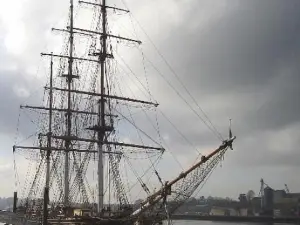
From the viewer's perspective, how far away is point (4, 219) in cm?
6025

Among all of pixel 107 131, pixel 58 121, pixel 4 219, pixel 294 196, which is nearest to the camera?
pixel 107 131

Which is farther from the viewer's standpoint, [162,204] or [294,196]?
[294,196]

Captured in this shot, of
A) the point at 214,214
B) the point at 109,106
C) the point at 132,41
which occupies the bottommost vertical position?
the point at 214,214

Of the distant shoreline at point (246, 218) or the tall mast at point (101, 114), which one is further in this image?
the distant shoreline at point (246, 218)

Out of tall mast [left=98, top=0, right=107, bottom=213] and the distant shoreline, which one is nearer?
tall mast [left=98, top=0, right=107, bottom=213]

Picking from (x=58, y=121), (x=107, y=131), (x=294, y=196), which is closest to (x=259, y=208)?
(x=294, y=196)

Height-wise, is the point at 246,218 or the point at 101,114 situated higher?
the point at 101,114

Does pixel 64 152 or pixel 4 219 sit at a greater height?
pixel 64 152

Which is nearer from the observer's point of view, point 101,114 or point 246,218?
point 101,114

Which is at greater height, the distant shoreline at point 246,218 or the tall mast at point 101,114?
the tall mast at point 101,114

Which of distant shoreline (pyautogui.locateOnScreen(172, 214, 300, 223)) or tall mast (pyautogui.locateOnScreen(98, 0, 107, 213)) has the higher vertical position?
tall mast (pyautogui.locateOnScreen(98, 0, 107, 213))

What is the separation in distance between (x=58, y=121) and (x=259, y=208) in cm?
13169

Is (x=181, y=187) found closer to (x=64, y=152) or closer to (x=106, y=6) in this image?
(x=106, y=6)

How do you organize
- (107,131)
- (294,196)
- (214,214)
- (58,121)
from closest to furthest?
(107,131)
(58,121)
(294,196)
(214,214)
